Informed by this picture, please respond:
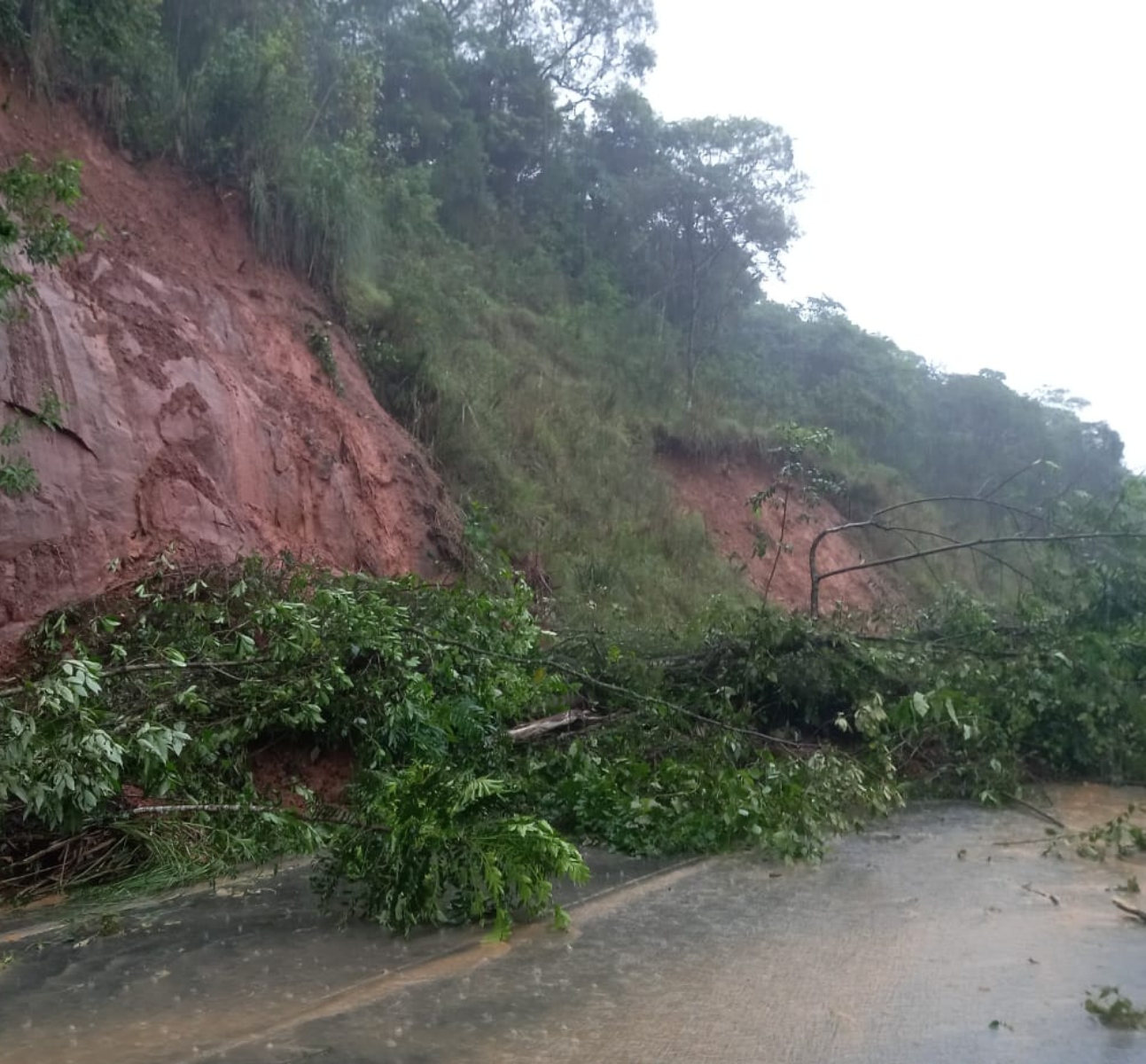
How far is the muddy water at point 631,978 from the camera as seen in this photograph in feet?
12.1

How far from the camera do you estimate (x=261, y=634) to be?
8.27 metres

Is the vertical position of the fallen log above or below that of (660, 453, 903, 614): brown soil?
below

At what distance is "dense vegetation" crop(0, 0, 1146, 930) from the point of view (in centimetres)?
572

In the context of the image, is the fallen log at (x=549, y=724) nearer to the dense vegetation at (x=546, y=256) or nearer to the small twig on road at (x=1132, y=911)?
the small twig on road at (x=1132, y=911)

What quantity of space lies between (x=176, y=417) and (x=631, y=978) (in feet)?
25.3

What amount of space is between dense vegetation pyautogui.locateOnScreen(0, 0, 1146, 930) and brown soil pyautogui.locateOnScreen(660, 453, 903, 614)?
0.65 meters

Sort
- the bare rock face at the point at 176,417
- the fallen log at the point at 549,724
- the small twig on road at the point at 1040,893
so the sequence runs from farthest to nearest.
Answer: the bare rock face at the point at 176,417 < the fallen log at the point at 549,724 < the small twig on road at the point at 1040,893

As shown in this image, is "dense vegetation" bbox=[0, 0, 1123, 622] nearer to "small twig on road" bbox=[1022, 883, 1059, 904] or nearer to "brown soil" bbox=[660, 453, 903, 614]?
"brown soil" bbox=[660, 453, 903, 614]

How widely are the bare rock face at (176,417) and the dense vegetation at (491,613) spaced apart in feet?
1.66

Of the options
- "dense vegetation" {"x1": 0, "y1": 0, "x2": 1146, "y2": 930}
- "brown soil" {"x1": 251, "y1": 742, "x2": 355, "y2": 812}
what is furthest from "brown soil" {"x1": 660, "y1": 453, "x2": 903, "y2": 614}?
"brown soil" {"x1": 251, "y1": 742, "x2": 355, "y2": 812}

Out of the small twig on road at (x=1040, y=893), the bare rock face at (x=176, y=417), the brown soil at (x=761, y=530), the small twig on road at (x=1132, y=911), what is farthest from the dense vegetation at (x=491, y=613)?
the small twig on road at (x=1132, y=911)

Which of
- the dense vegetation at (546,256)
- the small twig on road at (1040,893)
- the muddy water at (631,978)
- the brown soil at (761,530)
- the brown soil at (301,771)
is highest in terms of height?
the dense vegetation at (546,256)

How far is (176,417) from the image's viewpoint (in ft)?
34.3

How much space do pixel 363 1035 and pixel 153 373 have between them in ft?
26.3
